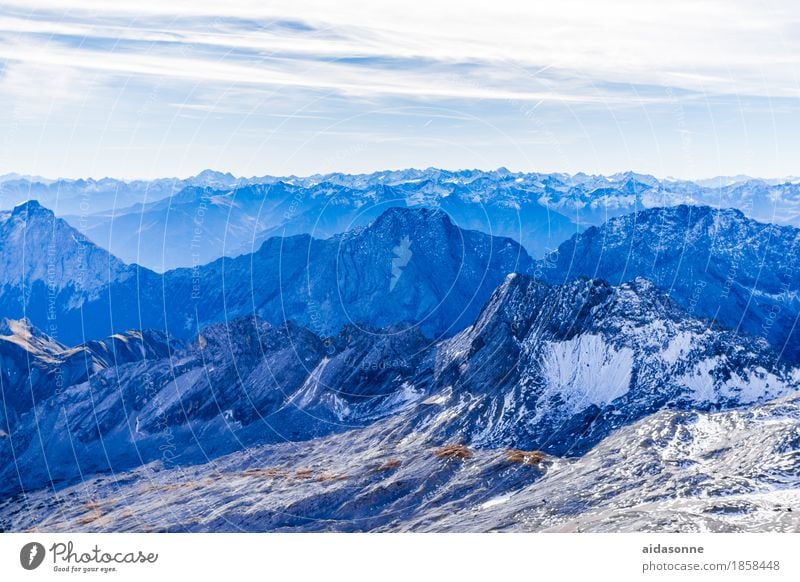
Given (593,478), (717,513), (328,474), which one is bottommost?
(328,474)

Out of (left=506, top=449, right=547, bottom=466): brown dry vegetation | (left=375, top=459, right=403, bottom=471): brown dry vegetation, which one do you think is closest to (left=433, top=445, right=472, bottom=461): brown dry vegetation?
(left=375, top=459, right=403, bottom=471): brown dry vegetation

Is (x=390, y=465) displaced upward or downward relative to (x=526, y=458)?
downward

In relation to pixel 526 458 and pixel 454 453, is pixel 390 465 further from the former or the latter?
pixel 526 458

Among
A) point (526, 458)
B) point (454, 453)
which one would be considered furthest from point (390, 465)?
point (526, 458)

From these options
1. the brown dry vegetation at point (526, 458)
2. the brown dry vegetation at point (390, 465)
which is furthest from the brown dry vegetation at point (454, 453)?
the brown dry vegetation at point (526, 458)

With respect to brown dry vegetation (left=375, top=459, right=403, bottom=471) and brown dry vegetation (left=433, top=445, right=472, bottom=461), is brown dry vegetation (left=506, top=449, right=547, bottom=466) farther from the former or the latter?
brown dry vegetation (left=375, top=459, right=403, bottom=471)

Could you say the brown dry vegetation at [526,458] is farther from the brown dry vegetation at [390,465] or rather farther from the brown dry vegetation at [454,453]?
the brown dry vegetation at [390,465]

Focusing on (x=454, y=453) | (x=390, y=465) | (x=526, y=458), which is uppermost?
(x=526, y=458)
